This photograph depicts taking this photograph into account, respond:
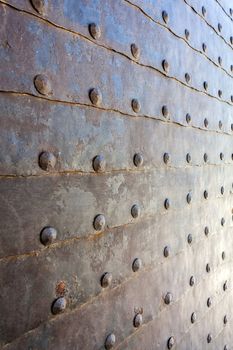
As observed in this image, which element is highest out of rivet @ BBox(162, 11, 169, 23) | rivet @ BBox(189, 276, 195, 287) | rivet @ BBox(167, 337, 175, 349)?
rivet @ BBox(162, 11, 169, 23)

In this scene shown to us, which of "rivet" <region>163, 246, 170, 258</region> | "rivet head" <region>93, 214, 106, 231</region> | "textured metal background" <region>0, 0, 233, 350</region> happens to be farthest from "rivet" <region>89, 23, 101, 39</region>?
"rivet" <region>163, 246, 170, 258</region>

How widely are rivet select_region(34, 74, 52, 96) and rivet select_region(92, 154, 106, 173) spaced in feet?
0.59

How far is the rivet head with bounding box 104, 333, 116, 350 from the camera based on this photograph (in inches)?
32.9

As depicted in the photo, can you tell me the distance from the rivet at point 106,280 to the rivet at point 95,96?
0.37 m

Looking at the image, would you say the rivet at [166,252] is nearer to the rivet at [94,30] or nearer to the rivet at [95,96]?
the rivet at [95,96]

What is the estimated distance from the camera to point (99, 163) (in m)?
0.80

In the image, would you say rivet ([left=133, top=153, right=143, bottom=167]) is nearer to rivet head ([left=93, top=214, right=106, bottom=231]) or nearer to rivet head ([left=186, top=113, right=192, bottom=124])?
rivet head ([left=93, top=214, right=106, bottom=231])

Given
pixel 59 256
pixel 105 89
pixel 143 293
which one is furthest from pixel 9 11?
pixel 143 293

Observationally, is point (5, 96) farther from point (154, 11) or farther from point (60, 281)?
point (154, 11)

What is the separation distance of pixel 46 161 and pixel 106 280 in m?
0.31

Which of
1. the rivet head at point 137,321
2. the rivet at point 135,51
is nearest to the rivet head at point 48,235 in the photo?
the rivet head at point 137,321

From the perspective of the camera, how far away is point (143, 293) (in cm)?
97

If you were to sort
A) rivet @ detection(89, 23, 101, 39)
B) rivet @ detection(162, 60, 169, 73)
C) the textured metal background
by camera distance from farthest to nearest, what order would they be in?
rivet @ detection(162, 60, 169, 73) → rivet @ detection(89, 23, 101, 39) → the textured metal background

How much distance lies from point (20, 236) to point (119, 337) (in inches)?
16.1
